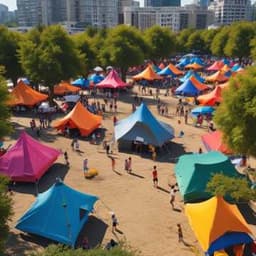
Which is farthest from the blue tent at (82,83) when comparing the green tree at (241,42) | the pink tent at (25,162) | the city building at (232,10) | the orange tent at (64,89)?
the city building at (232,10)

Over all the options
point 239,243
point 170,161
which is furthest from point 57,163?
point 239,243

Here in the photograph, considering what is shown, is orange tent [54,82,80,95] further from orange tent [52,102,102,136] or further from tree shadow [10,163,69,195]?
tree shadow [10,163,69,195]

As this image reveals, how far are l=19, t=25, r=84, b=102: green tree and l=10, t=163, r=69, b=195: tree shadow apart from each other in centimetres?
1625

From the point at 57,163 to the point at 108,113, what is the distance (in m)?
13.4

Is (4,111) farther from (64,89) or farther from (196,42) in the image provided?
(196,42)

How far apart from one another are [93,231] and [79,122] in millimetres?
13347

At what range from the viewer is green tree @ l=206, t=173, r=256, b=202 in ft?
50.6

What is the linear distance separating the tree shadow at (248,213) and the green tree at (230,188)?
4.42 ft

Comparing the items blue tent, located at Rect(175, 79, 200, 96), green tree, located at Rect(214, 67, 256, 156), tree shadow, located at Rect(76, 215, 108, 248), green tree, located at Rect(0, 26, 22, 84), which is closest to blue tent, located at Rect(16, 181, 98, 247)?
tree shadow, located at Rect(76, 215, 108, 248)

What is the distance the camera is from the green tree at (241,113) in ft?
57.3

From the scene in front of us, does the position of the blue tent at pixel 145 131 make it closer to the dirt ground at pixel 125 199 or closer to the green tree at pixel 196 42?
the dirt ground at pixel 125 199

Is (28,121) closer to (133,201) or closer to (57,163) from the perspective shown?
(57,163)

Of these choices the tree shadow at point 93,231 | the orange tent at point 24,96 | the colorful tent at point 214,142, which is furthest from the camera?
the orange tent at point 24,96

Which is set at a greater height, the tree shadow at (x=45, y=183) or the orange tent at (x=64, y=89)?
the orange tent at (x=64, y=89)
